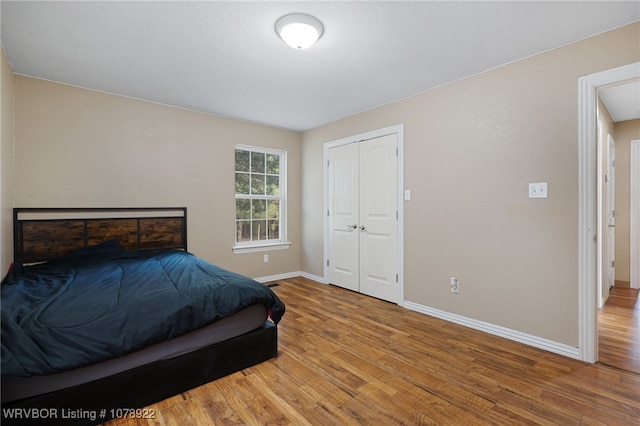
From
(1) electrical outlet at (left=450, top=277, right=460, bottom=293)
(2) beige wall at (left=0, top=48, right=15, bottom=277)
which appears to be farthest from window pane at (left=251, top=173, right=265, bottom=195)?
(1) electrical outlet at (left=450, top=277, right=460, bottom=293)

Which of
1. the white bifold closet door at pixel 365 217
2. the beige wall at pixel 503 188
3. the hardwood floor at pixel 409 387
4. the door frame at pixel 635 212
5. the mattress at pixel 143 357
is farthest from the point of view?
the door frame at pixel 635 212

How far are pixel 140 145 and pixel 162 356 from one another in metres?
2.64

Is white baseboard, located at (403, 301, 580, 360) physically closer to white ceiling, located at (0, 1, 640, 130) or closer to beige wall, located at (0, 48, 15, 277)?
white ceiling, located at (0, 1, 640, 130)

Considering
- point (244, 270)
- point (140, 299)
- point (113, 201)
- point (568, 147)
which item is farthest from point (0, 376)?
point (568, 147)

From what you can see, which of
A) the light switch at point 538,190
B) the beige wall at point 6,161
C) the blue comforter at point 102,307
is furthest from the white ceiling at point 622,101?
the beige wall at point 6,161

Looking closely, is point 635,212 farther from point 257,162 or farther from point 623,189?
point 257,162

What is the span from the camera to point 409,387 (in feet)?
6.24

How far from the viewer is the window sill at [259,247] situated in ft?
13.9

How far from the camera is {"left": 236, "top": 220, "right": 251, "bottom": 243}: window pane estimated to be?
433 cm

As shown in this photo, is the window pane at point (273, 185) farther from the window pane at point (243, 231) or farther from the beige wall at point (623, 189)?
the beige wall at point (623, 189)

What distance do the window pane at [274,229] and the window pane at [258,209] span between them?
18cm

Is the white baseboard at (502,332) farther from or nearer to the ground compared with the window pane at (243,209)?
nearer to the ground

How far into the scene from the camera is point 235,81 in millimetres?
2941

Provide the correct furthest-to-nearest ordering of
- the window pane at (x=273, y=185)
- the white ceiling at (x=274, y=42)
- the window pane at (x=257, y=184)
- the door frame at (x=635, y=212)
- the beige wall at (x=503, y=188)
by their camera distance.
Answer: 1. the window pane at (x=273, y=185)
2. the window pane at (x=257, y=184)
3. the door frame at (x=635, y=212)
4. the beige wall at (x=503, y=188)
5. the white ceiling at (x=274, y=42)
